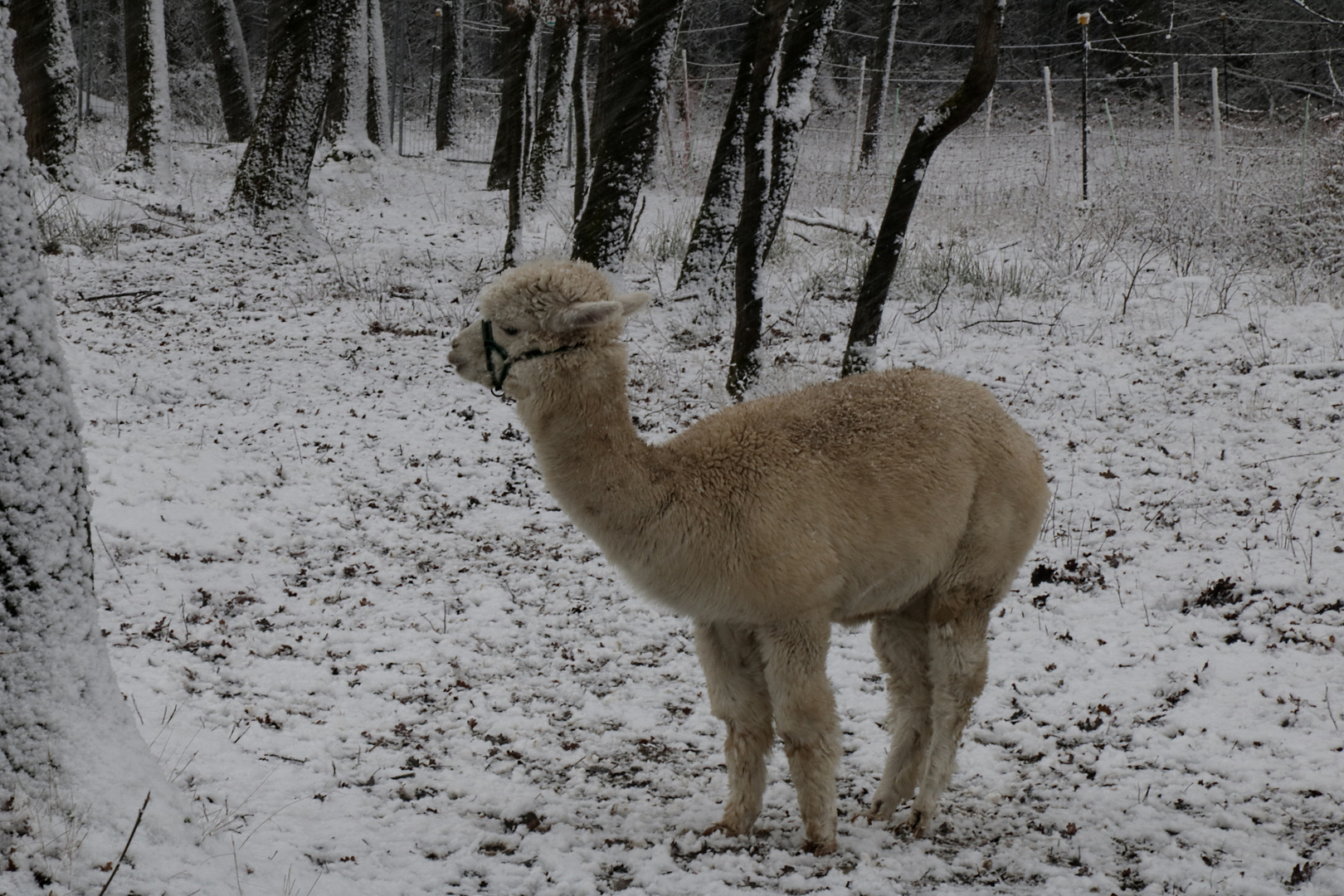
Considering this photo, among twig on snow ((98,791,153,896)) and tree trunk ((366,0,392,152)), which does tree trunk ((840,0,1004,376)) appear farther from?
tree trunk ((366,0,392,152))

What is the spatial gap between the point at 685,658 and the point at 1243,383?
20.6ft

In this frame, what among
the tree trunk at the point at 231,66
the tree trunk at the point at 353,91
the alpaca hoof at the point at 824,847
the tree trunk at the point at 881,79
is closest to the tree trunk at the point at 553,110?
the tree trunk at the point at 353,91

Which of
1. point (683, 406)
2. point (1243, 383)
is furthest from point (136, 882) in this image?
point (1243, 383)

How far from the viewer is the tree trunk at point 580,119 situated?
16.2 m

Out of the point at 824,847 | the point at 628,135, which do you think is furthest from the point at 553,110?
the point at 824,847

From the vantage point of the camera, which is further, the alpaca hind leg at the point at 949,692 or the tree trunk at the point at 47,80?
the tree trunk at the point at 47,80

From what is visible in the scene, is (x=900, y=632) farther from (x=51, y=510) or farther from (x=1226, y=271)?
(x=1226, y=271)

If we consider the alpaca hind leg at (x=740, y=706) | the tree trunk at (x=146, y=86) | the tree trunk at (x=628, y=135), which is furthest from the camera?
the tree trunk at (x=146, y=86)

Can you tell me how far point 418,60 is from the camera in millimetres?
44875

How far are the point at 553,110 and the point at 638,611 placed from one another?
42.1ft

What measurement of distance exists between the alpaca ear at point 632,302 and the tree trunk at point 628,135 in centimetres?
779

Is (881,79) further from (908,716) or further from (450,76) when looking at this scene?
(908,716)

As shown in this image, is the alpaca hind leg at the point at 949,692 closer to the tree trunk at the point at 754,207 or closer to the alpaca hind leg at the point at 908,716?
the alpaca hind leg at the point at 908,716

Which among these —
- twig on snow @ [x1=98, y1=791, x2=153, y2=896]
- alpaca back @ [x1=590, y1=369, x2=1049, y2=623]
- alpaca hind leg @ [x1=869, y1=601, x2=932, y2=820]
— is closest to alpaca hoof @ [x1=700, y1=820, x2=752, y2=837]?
alpaca hind leg @ [x1=869, y1=601, x2=932, y2=820]
